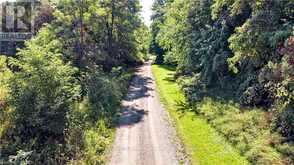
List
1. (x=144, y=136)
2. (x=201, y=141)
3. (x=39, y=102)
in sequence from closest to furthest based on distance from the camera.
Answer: (x=39, y=102)
(x=201, y=141)
(x=144, y=136)

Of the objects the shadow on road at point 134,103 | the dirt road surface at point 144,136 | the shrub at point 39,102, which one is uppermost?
the shrub at point 39,102

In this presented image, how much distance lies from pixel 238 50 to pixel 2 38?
35.4 metres

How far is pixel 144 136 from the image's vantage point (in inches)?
791

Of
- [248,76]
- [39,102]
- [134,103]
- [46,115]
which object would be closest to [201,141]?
[248,76]

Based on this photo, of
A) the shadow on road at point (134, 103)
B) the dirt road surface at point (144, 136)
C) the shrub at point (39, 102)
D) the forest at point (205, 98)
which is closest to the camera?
the forest at point (205, 98)

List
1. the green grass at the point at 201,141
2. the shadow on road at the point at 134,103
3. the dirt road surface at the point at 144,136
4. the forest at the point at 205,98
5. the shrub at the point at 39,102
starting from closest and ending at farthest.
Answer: the green grass at the point at 201,141 < the forest at the point at 205,98 < the dirt road surface at the point at 144,136 < the shrub at the point at 39,102 < the shadow on road at the point at 134,103

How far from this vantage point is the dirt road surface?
16531 mm

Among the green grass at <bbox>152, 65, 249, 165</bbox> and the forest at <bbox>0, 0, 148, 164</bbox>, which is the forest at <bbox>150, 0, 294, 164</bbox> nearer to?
the green grass at <bbox>152, 65, 249, 165</bbox>

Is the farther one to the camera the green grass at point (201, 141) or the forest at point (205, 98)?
the forest at point (205, 98)

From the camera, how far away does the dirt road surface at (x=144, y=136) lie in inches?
651

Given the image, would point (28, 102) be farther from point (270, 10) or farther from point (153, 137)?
point (270, 10)

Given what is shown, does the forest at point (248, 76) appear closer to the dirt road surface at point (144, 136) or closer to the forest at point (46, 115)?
the dirt road surface at point (144, 136)

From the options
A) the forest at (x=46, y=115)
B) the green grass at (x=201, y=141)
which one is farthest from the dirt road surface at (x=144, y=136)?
the forest at (x=46, y=115)

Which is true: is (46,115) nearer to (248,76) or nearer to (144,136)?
(144,136)
